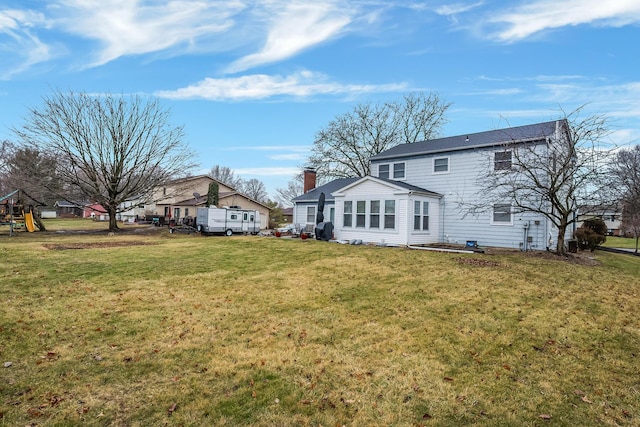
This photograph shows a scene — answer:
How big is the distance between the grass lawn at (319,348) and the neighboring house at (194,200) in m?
27.1

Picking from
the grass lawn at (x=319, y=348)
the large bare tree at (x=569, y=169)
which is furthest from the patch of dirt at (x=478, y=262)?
the large bare tree at (x=569, y=169)

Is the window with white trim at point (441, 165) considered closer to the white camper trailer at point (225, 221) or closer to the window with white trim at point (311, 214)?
the window with white trim at point (311, 214)

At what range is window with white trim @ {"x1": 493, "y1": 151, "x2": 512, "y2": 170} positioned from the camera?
17.0 m

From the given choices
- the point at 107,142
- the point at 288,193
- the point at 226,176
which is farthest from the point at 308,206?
the point at 226,176

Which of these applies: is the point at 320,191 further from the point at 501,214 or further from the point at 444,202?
the point at 501,214

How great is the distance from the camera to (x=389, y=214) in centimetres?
1844

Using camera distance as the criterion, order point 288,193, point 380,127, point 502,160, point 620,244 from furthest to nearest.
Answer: point 288,193, point 380,127, point 620,244, point 502,160

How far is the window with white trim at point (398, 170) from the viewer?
21492 millimetres

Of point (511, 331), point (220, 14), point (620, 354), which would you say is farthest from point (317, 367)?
point (220, 14)

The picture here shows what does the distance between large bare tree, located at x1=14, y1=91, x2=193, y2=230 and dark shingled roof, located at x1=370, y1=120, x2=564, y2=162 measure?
19.9 m

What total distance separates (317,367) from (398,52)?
16298mm

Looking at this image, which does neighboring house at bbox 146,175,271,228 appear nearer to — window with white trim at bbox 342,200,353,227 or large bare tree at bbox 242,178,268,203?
window with white trim at bbox 342,200,353,227

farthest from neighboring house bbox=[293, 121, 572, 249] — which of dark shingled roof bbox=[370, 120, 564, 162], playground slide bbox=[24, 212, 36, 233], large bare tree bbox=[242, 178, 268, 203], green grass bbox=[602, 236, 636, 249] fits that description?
large bare tree bbox=[242, 178, 268, 203]

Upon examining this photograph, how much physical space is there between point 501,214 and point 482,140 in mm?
4131
